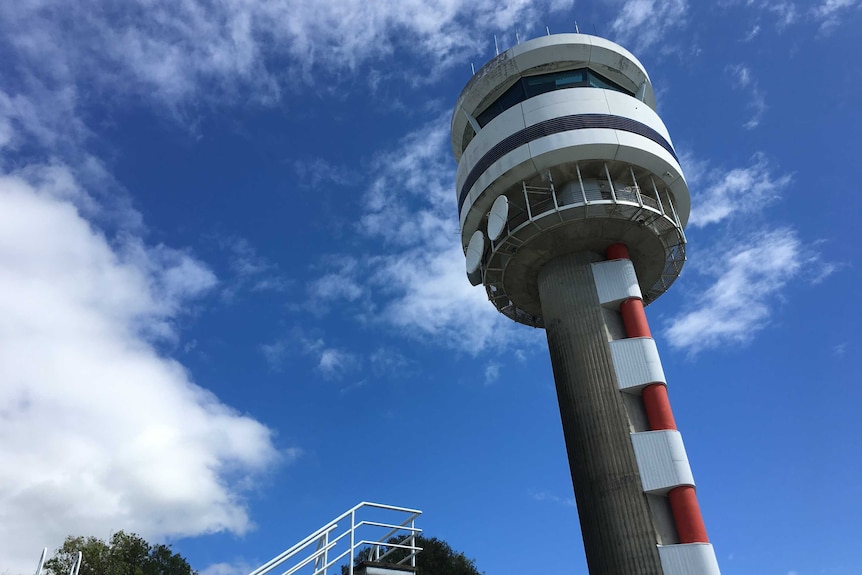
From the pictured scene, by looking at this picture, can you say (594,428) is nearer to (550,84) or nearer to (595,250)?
(595,250)

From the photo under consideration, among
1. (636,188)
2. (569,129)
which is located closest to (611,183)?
(636,188)

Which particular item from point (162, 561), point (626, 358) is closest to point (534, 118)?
point (626, 358)

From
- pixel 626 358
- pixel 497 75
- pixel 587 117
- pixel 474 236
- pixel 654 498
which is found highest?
pixel 497 75

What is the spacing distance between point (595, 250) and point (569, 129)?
193 inches

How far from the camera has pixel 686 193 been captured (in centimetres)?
2462

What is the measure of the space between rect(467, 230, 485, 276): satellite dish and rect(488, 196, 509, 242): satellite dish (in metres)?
1.14

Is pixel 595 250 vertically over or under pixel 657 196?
under

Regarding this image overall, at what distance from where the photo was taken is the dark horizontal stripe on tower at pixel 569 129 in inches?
922

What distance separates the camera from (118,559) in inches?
1449

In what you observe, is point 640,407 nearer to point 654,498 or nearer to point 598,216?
point 654,498

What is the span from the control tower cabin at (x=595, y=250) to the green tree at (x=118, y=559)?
28.4 meters

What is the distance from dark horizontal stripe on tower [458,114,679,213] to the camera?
2343cm

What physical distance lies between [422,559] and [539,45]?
106 ft

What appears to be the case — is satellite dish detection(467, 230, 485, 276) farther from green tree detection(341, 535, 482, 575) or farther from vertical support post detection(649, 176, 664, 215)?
green tree detection(341, 535, 482, 575)
